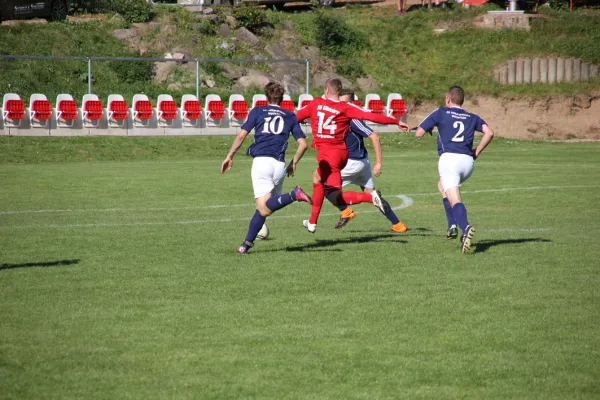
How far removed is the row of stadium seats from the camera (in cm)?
2936

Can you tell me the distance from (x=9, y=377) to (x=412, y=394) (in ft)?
8.05

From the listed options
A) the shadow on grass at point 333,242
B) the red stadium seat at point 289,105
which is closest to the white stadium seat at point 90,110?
the red stadium seat at point 289,105

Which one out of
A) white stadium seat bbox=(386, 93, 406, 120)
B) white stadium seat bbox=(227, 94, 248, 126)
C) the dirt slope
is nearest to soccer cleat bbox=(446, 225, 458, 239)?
white stadium seat bbox=(227, 94, 248, 126)

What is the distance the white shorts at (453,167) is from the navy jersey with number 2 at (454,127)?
0.24ft

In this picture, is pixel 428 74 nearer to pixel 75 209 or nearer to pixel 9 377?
pixel 75 209

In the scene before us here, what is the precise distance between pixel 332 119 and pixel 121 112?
2040 centimetres

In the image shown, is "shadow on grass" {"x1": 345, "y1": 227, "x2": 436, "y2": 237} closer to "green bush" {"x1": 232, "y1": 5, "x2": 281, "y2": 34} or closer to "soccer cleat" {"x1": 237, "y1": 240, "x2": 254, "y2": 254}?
"soccer cleat" {"x1": 237, "y1": 240, "x2": 254, "y2": 254}

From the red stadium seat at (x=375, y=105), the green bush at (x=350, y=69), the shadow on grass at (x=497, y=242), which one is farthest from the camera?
the green bush at (x=350, y=69)

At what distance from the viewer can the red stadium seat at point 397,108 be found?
36844 mm

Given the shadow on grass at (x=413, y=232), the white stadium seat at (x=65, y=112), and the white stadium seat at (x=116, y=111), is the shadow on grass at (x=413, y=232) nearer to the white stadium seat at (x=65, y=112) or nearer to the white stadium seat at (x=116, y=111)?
the white stadium seat at (x=65, y=112)

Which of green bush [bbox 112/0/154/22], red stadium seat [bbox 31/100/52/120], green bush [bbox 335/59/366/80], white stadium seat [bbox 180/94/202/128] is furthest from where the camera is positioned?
green bush [bbox 335/59/366/80]

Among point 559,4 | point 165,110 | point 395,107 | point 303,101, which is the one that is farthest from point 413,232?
point 559,4

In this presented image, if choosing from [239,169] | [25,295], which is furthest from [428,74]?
[25,295]

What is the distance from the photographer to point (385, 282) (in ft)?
29.5
